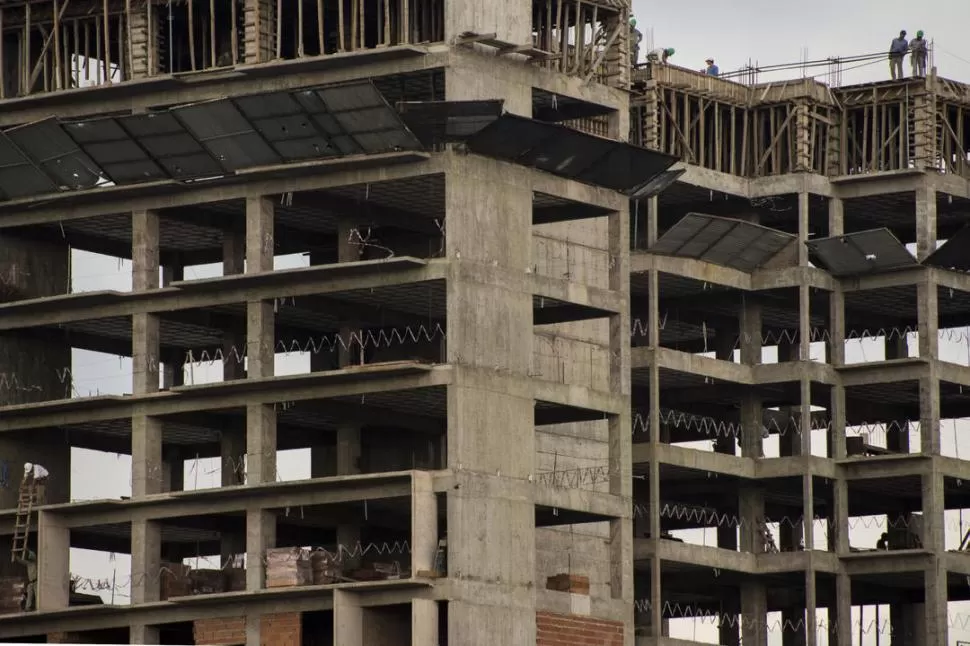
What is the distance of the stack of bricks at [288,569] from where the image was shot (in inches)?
3885

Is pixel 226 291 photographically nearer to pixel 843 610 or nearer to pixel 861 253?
pixel 861 253

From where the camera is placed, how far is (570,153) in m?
101

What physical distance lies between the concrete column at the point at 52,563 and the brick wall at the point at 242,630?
511 cm

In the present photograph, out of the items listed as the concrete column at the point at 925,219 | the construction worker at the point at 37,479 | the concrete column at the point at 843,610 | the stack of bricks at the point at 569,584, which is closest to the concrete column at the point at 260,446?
the construction worker at the point at 37,479

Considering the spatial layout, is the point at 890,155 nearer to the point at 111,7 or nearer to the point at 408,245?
the point at 408,245

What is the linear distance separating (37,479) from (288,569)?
36.5 ft

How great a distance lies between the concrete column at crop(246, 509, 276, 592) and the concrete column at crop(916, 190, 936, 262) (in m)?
30.3

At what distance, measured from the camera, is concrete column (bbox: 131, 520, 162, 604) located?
102m

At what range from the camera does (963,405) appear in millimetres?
124812

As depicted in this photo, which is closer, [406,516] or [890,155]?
[406,516]

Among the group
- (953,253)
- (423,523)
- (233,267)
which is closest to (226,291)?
(233,267)

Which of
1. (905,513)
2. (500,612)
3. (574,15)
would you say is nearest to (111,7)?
(574,15)

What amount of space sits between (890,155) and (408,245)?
22.0 m

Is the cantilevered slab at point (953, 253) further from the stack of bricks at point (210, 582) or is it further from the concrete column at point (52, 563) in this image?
the concrete column at point (52, 563)
